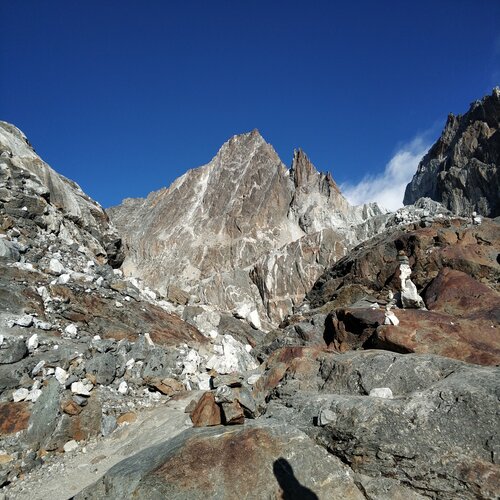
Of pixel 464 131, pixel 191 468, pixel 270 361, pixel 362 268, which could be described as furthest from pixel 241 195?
pixel 191 468

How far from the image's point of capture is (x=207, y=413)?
8133 millimetres

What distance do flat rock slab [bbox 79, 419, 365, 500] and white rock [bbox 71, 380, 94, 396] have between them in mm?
4705

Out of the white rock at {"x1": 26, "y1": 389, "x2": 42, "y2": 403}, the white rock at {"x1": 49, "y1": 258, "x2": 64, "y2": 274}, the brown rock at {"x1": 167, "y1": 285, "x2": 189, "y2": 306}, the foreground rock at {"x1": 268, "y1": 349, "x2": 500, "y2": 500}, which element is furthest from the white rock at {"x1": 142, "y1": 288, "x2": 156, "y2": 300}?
the foreground rock at {"x1": 268, "y1": 349, "x2": 500, "y2": 500}

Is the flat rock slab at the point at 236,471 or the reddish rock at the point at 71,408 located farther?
the reddish rock at the point at 71,408

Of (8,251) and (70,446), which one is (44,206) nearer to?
(8,251)

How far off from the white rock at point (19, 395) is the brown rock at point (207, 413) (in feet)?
15.1

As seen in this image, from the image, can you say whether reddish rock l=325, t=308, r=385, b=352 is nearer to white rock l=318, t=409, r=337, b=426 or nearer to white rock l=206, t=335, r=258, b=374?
white rock l=206, t=335, r=258, b=374

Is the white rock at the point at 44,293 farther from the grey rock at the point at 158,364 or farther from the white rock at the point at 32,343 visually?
the grey rock at the point at 158,364

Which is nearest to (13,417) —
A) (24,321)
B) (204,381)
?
(24,321)

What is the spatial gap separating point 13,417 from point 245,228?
75.0 m

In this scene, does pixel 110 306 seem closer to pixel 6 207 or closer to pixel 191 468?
pixel 6 207

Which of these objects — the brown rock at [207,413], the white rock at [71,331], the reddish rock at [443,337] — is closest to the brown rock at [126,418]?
the brown rock at [207,413]

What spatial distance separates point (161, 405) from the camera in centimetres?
1101

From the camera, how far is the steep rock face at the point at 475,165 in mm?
70875
